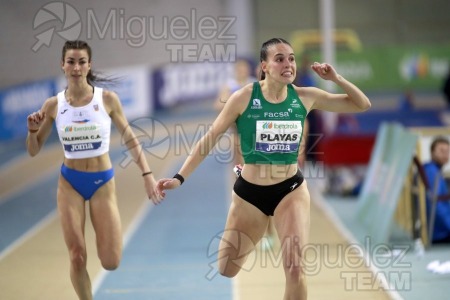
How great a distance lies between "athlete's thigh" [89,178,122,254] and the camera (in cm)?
684

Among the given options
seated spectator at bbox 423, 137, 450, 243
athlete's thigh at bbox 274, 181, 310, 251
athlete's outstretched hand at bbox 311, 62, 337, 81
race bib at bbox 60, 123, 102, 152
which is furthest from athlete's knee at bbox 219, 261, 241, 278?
seated spectator at bbox 423, 137, 450, 243

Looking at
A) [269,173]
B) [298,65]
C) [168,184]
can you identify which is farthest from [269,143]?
[298,65]

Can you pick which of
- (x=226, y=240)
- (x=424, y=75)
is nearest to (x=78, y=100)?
(x=226, y=240)

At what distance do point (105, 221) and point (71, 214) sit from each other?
0.29m

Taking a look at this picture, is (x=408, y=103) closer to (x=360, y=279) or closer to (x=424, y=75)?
(x=424, y=75)

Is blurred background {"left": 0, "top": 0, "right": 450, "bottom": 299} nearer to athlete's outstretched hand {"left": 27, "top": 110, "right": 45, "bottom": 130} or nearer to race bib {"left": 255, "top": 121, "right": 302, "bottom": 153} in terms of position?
athlete's outstretched hand {"left": 27, "top": 110, "right": 45, "bottom": 130}

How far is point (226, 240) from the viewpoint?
253 inches

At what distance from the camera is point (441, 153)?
10.4 meters

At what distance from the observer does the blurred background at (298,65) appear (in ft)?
39.6

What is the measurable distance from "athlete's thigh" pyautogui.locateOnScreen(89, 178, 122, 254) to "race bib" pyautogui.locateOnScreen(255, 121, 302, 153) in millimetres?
1420

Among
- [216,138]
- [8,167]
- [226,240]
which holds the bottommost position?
[8,167]

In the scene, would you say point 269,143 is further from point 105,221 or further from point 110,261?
point 110,261

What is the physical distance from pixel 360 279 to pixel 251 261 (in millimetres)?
1582

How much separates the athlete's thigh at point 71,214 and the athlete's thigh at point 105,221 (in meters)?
0.11
